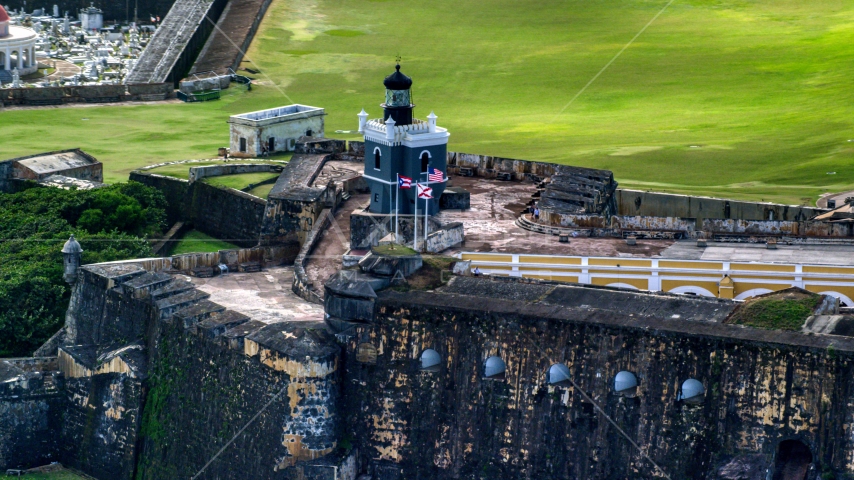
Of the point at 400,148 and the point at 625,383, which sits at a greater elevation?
the point at 400,148

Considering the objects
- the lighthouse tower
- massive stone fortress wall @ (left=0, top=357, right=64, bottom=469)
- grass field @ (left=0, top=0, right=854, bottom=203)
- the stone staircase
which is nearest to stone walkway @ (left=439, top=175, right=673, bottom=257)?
the stone staircase

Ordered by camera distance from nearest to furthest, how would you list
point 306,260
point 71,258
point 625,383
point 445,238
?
point 625,383 < point 445,238 < point 306,260 < point 71,258

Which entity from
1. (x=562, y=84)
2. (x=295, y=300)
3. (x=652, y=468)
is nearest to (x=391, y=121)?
(x=295, y=300)

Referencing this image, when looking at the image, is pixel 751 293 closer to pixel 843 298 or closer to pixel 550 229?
pixel 843 298

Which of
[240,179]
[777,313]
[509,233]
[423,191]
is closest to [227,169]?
[240,179]

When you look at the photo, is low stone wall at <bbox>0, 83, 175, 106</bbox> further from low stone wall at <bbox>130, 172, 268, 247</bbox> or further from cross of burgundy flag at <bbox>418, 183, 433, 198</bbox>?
cross of burgundy flag at <bbox>418, 183, 433, 198</bbox>

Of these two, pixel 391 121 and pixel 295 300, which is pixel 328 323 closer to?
pixel 295 300
